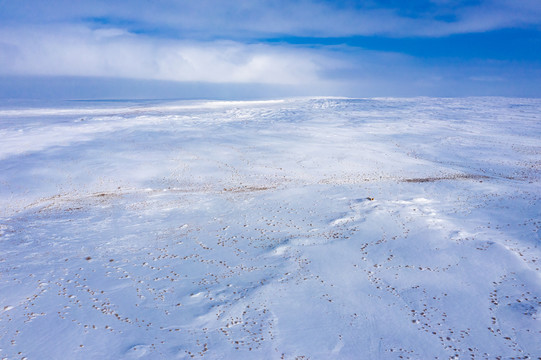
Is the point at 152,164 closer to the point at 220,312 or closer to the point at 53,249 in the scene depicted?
the point at 53,249

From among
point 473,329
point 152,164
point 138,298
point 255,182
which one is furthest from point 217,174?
point 473,329

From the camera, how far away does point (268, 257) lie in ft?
40.3

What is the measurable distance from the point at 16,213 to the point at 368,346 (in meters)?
17.8

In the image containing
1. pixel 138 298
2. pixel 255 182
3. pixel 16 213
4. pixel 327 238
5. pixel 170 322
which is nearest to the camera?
pixel 170 322

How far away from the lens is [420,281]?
1070 centimetres

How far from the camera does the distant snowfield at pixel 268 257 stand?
Answer: 8.32m

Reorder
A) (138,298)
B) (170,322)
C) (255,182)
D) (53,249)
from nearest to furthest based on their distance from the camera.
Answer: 1. (170,322)
2. (138,298)
3. (53,249)
4. (255,182)

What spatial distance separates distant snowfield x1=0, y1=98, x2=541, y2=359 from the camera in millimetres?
8319

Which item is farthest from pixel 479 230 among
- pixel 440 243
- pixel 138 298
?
pixel 138 298

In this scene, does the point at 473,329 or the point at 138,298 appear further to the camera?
the point at 138,298

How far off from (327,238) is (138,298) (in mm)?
7661

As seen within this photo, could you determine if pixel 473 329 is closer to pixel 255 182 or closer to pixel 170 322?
pixel 170 322

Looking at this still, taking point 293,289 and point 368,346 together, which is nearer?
point 368,346

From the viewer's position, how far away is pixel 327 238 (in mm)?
13711
